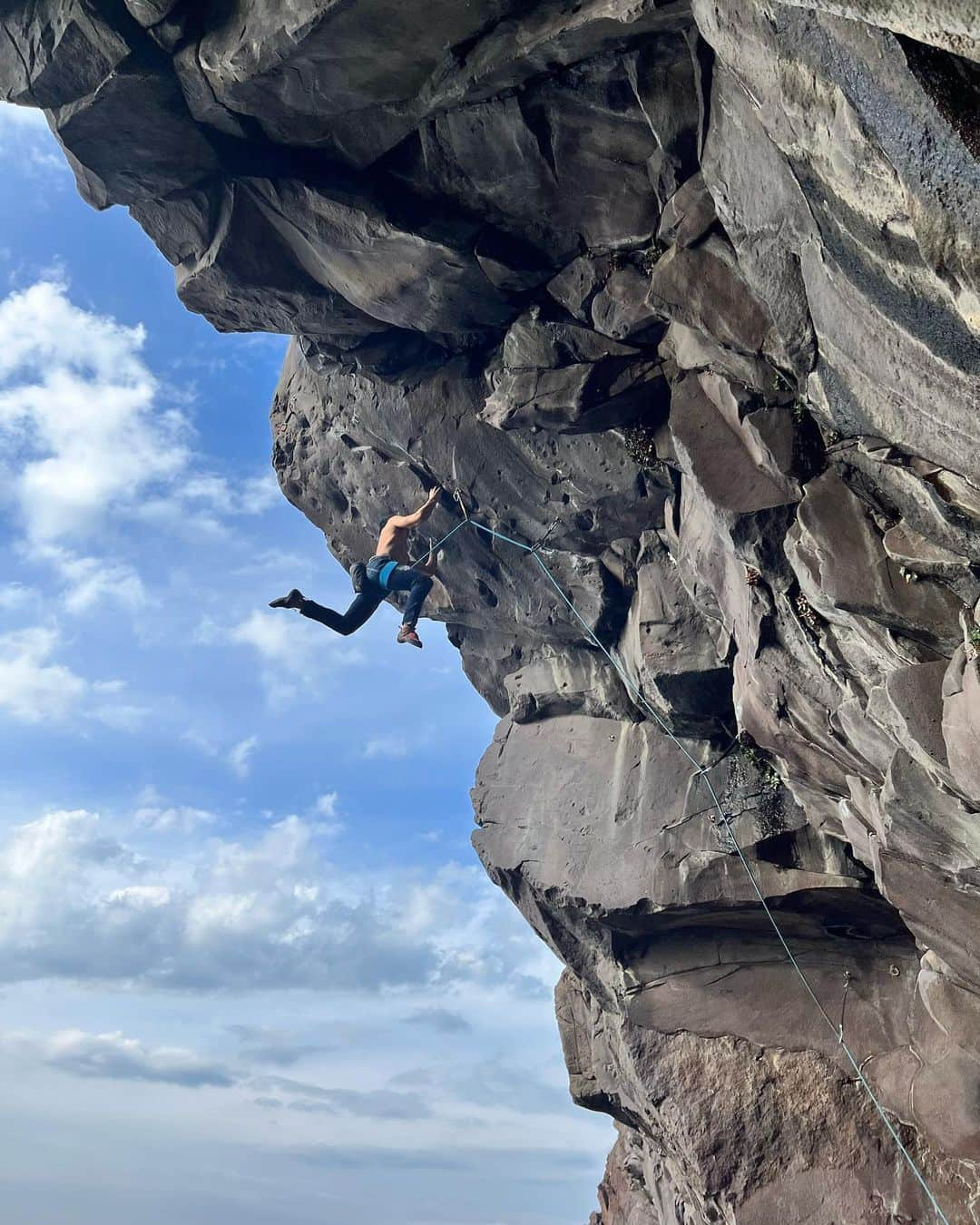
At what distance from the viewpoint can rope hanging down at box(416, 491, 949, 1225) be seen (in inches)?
470

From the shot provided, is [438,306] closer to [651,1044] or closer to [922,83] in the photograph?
[922,83]

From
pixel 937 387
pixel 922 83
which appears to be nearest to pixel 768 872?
pixel 937 387

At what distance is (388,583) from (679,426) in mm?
5647

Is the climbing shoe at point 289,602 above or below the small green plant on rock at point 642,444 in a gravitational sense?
below

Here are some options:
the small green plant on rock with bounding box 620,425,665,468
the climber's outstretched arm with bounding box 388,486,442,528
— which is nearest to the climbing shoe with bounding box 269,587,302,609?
the climber's outstretched arm with bounding box 388,486,442,528

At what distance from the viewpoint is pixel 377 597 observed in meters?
14.4

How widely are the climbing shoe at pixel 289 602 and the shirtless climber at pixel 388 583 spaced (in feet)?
1.23

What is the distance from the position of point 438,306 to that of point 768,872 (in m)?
9.46

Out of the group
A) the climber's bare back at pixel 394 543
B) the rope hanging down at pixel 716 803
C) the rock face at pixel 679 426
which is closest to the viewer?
the rock face at pixel 679 426

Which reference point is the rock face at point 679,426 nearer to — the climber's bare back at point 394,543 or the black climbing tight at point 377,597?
the climber's bare back at point 394,543

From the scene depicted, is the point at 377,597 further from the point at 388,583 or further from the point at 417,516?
the point at 417,516

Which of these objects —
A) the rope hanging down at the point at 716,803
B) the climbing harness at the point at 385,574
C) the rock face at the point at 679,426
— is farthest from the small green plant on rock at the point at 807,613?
the climbing harness at the point at 385,574

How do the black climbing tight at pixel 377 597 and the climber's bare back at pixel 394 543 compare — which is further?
the climber's bare back at pixel 394 543

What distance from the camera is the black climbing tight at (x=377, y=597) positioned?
1392 centimetres
